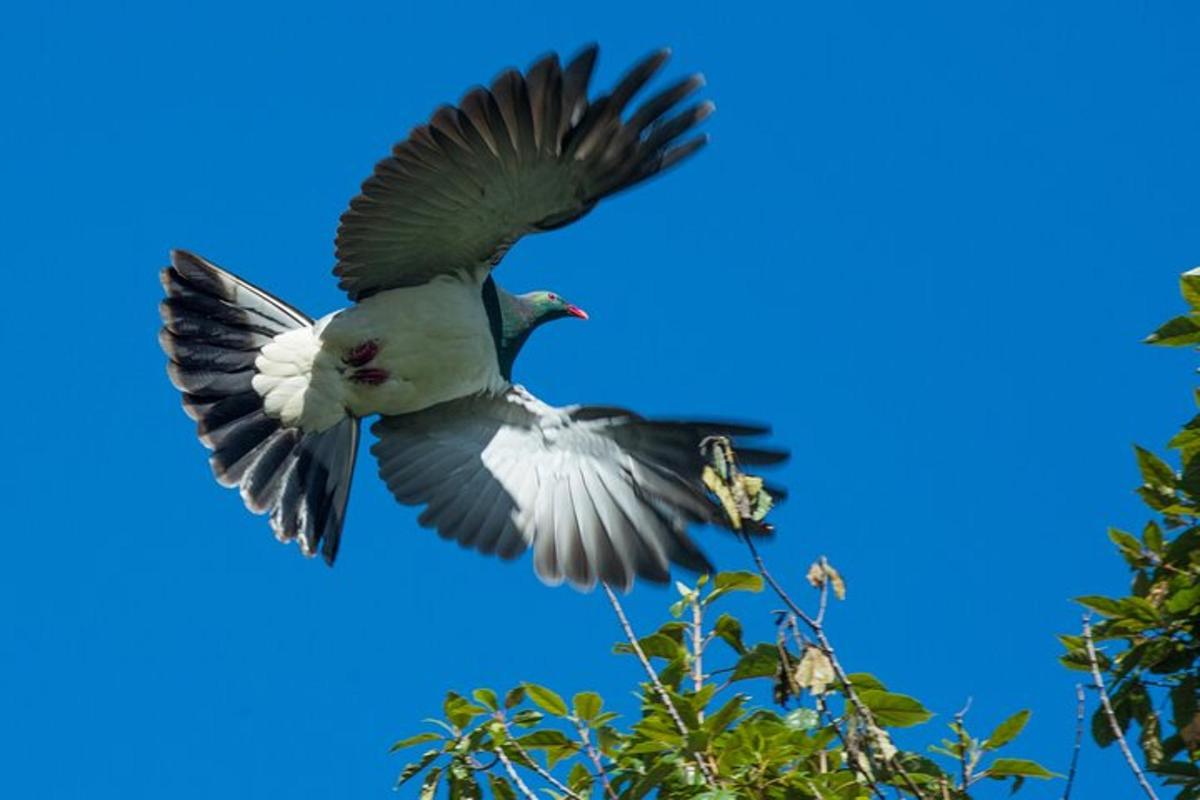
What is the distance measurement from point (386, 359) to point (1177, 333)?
3.85 m

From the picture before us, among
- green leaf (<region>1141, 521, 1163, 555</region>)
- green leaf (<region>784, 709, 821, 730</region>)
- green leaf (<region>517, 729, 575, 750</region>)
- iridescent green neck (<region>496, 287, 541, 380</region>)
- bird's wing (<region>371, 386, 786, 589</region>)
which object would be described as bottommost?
green leaf (<region>784, 709, 821, 730</region>)

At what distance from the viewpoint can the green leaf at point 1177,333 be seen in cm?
500

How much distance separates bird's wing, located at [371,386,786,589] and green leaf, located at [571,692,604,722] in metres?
2.84

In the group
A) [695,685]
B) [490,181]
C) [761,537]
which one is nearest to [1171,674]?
[695,685]

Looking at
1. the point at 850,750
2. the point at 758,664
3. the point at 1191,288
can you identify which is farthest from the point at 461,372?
the point at 850,750

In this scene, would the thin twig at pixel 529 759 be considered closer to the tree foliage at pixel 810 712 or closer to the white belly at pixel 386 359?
the tree foliage at pixel 810 712

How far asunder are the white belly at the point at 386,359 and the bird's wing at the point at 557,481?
159mm

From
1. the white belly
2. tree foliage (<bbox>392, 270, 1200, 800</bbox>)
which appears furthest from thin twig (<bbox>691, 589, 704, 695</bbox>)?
the white belly

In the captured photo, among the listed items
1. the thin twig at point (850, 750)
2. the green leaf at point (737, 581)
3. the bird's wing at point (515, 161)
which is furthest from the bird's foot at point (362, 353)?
the thin twig at point (850, 750)

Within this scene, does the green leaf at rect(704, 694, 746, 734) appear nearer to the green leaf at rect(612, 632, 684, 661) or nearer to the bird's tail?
the green leaf at rect(612, 632, 684, 661)

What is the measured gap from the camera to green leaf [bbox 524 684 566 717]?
4.80 meters

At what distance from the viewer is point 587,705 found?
4.76m

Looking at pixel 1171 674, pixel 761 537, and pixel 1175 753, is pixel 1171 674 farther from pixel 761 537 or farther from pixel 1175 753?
pixel 761 537

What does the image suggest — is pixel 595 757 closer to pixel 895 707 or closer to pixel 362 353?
pixel 895 707
